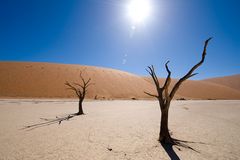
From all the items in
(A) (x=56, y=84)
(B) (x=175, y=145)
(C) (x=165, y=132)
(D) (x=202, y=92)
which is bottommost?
(B) (x=175, y=145)

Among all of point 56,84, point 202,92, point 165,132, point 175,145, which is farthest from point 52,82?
point 202,92

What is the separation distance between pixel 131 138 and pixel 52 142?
3.48 metres

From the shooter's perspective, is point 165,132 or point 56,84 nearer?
point 165,132

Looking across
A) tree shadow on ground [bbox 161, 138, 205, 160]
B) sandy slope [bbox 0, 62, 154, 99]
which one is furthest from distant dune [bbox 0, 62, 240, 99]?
tree shadow on ground [bbox 161, 138, 205, 160]

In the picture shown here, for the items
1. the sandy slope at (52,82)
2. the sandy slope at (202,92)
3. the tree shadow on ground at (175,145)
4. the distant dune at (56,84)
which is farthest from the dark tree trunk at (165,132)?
the sandy slope at (202,92)

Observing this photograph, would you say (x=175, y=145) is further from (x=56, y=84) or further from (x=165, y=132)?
(x=56, y=84)

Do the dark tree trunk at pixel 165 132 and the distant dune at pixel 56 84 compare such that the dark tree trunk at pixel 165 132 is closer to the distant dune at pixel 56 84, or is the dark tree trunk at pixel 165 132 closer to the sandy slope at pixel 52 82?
the distant dune at pixel 56 84

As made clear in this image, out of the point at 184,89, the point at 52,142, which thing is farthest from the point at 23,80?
the point at 184,89

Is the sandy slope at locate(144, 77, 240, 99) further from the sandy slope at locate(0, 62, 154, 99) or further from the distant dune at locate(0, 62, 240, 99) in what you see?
the sandy slope at locate(0, 62, 154, 99)

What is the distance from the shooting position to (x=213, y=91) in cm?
8131

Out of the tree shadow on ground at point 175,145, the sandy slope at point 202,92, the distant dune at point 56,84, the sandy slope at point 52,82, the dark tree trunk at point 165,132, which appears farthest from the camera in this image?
the sandy slope at point 202,92

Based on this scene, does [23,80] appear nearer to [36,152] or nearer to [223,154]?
[36,152]

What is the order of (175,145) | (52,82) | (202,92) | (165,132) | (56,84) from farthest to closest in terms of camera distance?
(202,92) → (52,82) → (56,84) → (165,132) → (175,145)

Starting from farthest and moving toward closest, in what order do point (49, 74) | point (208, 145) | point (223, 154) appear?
point (49, 74)
point (208, 145)
point (223, 154)
